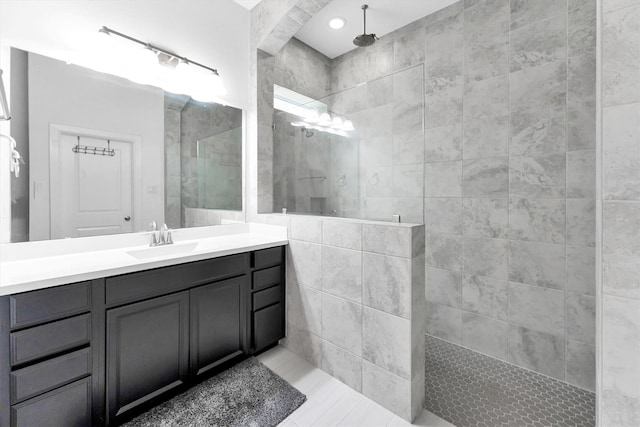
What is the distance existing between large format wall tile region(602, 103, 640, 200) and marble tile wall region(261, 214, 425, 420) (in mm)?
753

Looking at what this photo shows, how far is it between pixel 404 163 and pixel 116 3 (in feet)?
7.17

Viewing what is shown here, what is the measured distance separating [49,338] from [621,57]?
2.48 m

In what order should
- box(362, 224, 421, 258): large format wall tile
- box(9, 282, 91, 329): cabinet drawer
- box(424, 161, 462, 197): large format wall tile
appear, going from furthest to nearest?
box(424, 161, 462, 197): large format wall tile → box(362, 224, 421, 258): large format wall tile → box(9, 282, 91, 329): cabinet drawer

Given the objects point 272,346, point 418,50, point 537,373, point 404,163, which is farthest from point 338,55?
point 537,373

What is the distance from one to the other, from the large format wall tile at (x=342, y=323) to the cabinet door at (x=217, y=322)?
0.58 meters

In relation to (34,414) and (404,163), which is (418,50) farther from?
(34,414)

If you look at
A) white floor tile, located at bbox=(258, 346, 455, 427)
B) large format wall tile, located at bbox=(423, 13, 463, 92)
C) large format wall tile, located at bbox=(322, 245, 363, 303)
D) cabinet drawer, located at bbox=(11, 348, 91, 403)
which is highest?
large format wall tile, located at bbox=(423, 13, 463, 92)

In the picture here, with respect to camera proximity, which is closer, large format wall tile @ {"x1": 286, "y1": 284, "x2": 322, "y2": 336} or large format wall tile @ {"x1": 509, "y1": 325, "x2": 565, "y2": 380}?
large format wall tile @ {"x1": 509, "y1": 325, "x2": 565, "y2": 380}

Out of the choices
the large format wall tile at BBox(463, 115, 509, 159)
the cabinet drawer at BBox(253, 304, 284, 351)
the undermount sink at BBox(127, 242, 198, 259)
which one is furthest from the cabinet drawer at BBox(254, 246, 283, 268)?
the large format wall tile at BBox(463, 115, 509, 159)

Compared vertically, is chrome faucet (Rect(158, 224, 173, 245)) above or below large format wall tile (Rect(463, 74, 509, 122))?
below

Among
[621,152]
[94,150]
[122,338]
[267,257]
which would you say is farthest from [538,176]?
[94,150]

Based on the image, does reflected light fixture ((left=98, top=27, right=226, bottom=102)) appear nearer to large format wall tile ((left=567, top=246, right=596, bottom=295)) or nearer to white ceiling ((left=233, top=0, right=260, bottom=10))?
white ceiling ((left=233, top=0, right=260, bottom=10))

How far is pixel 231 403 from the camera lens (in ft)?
5.07

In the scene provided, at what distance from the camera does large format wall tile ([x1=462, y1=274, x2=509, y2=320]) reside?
81.3 inches
